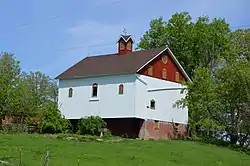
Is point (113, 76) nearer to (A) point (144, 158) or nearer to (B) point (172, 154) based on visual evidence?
(B) point (172, 154)

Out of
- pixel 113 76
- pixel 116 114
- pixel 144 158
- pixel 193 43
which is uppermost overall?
pixel 193 43

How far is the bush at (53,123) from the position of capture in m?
48.8

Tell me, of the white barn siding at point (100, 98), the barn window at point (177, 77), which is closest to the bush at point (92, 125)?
the white barn siding at point (100, 98)

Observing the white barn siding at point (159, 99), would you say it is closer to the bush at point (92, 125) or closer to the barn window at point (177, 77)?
the barn window at point (177, 77)

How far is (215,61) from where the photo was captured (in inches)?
2408

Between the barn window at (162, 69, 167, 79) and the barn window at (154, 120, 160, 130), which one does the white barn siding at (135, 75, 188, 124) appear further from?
the barn window at (162, 69, 167, 79)

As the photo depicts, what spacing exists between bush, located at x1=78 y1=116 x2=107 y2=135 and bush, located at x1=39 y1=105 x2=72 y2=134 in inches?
69.0

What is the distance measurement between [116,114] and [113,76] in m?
3.62

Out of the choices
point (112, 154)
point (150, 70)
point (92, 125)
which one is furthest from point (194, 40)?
point (112, 154)

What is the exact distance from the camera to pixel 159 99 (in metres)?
51.3

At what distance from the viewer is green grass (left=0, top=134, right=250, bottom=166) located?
28.4 m

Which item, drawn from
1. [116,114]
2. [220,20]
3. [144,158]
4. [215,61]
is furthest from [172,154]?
[220,20]

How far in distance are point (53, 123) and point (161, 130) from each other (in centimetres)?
1035

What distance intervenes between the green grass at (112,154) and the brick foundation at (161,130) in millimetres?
7419
